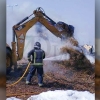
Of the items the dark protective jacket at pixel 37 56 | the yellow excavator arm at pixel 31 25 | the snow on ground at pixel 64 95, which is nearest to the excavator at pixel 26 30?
the yellow excavator arm at pixel 31 25

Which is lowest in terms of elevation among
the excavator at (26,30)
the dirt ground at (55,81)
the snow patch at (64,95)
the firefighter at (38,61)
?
the snow patch at (64,95)

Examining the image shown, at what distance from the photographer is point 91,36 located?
5.96 ft

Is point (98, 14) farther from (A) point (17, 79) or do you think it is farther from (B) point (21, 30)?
(A) point (17, 79)

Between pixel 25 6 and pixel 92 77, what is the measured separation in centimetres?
81

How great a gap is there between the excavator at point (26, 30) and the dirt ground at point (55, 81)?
0.10 metres

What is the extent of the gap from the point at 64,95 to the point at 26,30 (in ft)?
2.06

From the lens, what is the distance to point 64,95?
1.81 meters

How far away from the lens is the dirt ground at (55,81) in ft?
5.86

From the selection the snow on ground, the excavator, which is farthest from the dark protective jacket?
the snow on ground

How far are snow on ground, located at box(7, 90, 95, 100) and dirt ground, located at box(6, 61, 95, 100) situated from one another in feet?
0.08

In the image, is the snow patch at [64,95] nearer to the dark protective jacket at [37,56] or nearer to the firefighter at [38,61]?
the firefighter at [38,61]

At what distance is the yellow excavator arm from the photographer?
1790 mm

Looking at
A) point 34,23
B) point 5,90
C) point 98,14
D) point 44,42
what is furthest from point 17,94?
point 98,14

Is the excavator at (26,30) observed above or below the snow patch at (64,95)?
above
